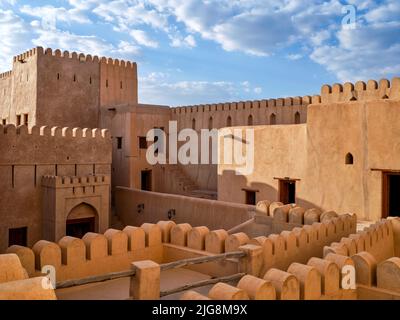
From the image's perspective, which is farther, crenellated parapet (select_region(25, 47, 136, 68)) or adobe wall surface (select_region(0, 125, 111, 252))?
crenellated parapet (select_region(25, 47, 136, 68))

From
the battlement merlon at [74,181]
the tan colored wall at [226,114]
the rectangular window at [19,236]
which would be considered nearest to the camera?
the battlement merlon at [74,181]

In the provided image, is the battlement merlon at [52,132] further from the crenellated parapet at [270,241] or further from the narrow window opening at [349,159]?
the narrow window opening at [349,159]

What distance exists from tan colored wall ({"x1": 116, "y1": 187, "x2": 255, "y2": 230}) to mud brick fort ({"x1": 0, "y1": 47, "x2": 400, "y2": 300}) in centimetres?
5

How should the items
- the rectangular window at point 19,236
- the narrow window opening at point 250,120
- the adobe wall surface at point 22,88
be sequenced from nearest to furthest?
the rectangular window at point 19,236, the narrow window opening at point 250,120, the adobe wall surface at point 22,88

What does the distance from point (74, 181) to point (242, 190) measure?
19.4 feet

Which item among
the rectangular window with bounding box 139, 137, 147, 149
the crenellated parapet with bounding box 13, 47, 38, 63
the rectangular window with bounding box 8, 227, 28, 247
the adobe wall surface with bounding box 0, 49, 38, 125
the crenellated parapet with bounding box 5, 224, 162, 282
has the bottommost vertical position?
the rectangular window with bounding box 8, 227, 28, 247

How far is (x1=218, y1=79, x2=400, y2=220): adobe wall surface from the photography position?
10742 mm

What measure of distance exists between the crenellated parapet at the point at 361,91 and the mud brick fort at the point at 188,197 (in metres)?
0.04

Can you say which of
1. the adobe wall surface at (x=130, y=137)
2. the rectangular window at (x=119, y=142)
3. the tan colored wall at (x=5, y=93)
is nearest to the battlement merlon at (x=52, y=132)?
the adobe wall surface at (x=130, y=137)

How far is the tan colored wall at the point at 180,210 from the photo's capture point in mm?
12516

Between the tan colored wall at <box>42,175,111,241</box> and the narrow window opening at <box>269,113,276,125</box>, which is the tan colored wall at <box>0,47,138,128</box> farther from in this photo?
the narrow window opening at <box>269,113,276,125</box>

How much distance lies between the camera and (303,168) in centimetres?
1262

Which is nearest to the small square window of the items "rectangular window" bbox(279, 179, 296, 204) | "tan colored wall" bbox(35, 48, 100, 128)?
"rectangular window" bbox(279, 179, 296, 204)
